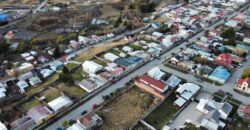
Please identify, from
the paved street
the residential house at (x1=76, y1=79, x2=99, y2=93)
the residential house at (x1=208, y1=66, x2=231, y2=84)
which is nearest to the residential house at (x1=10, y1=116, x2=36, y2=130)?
the paved street

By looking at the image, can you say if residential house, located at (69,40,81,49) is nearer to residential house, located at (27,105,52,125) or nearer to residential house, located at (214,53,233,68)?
residential house, located at (27,105,52,125)

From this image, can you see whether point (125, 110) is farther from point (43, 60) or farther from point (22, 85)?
point (43, 60)

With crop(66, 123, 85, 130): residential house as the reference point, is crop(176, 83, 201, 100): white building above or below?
above

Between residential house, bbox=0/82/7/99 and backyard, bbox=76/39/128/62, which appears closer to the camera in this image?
residential house, bbox=0/82/7/99

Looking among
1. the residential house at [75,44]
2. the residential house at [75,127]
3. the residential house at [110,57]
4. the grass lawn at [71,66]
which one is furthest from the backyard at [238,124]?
the residential house at [75,44]

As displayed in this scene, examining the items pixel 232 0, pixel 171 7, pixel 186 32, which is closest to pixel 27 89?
pixel 186 32

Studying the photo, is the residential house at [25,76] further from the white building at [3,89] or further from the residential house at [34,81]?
the white building at [3,89]
